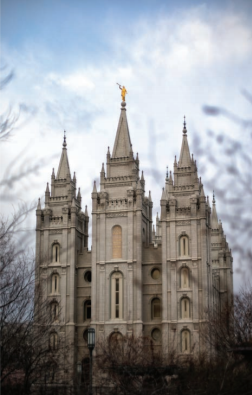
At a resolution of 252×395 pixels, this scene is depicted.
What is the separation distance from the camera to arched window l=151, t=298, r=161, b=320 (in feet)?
230

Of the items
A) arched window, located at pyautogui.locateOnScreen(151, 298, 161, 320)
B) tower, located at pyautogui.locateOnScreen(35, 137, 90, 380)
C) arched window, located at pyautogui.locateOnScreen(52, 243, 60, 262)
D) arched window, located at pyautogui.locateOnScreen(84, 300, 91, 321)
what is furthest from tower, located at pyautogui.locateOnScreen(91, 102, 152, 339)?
arched window, located at pyautogui.locateOnScreen(52, 243, 60, 262)

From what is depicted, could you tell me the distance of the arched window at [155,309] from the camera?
70.2 meters

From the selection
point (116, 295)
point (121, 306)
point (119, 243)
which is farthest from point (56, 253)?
point (121, 306)

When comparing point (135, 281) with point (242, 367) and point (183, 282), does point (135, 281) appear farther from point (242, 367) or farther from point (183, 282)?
point (242, 367)

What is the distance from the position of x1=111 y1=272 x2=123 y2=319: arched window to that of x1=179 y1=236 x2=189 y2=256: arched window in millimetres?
6561

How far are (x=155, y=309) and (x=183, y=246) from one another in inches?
274

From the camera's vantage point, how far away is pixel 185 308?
6856 centimetres

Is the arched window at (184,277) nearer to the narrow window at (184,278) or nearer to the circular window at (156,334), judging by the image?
the narrow window at (184,278)

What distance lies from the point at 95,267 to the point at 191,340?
11.9 m

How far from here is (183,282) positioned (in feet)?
227

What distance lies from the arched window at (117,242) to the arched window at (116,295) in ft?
6.39

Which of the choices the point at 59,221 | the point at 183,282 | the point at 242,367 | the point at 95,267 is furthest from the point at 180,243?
the point at 242,367

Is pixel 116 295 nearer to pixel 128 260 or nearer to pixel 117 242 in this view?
pixel 128 260

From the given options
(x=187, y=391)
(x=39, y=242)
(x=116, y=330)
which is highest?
(x=39, y=242)
